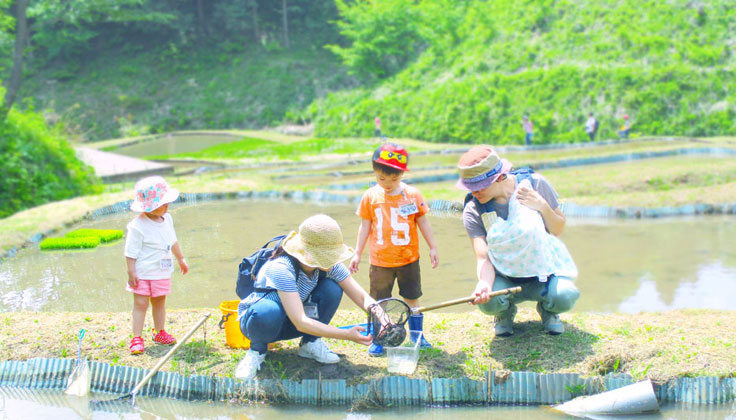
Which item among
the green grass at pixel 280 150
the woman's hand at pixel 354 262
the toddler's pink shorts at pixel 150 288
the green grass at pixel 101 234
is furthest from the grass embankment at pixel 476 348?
the green grass at pixel 280 150

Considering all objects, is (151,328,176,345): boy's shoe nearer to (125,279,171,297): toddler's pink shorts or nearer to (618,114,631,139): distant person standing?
(125,279,171,297): toddler's pink shorts

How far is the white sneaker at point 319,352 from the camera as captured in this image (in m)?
4.58

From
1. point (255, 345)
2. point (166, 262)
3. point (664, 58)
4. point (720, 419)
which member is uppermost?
point (664, 58)

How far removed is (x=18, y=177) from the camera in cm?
1356

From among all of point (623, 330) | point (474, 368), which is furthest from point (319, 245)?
point (623, 330)

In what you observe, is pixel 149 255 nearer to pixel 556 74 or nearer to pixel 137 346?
pixel 137 346

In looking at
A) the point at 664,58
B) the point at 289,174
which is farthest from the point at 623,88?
the point at 289,174

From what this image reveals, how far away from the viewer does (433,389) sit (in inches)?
169

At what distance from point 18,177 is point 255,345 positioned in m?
11.1

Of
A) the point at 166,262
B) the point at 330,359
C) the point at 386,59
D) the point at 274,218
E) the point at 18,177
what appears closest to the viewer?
the point at 330,359

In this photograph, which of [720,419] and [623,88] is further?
[623,88]

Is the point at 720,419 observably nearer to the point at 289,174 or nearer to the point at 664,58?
the point at 289,174

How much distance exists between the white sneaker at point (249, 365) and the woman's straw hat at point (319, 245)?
0.76 m

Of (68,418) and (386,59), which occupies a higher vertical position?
(386,59)
